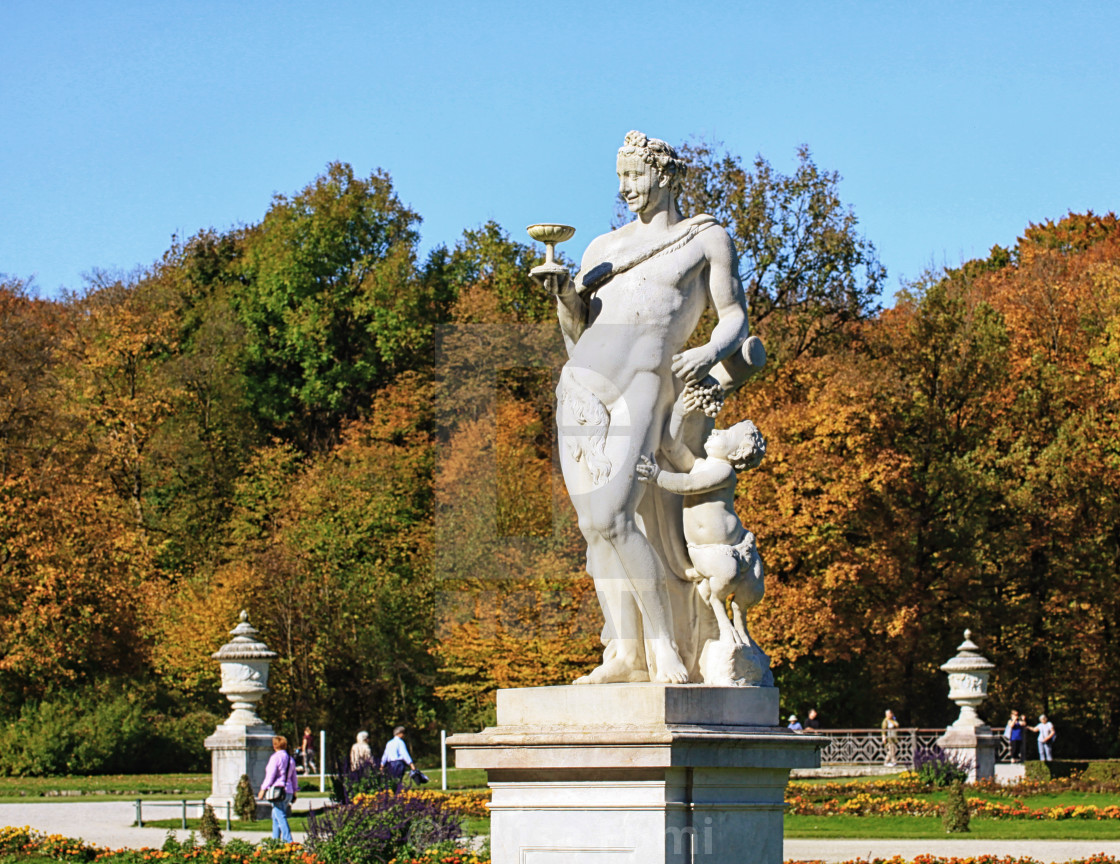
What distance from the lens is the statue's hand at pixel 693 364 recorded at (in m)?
7.63

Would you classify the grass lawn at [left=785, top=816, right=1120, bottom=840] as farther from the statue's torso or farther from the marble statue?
the statue's torso

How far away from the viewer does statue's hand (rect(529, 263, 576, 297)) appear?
7.57 metres

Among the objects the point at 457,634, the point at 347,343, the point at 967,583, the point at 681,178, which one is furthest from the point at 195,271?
the point at 681,178

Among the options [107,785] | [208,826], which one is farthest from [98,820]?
[107,785]

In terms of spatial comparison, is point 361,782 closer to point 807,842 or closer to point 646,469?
point 807,842

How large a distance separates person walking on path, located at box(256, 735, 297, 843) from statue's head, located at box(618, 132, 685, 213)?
887 centimetres

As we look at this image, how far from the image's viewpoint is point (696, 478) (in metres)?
7.62

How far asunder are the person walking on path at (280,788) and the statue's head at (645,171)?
8.87 m

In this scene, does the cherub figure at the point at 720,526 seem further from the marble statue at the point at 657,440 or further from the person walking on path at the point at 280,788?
the person walking on path at the point at 280,788

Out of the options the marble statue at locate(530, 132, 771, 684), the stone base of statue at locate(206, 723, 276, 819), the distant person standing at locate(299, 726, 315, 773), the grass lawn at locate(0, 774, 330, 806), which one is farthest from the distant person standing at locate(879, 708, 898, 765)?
the marble statue at locate(530, 132, 771, 684)

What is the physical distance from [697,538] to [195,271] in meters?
40.2

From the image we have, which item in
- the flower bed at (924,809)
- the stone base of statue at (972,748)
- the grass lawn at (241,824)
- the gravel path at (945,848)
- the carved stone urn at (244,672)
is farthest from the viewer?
the stone base of statue at (972,748)

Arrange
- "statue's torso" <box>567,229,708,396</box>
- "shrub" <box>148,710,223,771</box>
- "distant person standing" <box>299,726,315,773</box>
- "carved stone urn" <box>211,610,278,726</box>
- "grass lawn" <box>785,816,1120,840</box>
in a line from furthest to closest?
"distant person standing" <box>299,726,315,773</box> → "shrub" <box>148,710,223,771</box> → "carved stone urn" <box>211,610,278,726</box> → "grass lawn" <box>785,816,1120,840</box> → "statue's torso" <box>567,229,708,396</box>

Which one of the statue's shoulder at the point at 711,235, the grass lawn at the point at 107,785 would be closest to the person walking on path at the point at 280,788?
the grass lawn at the point at 107,785
